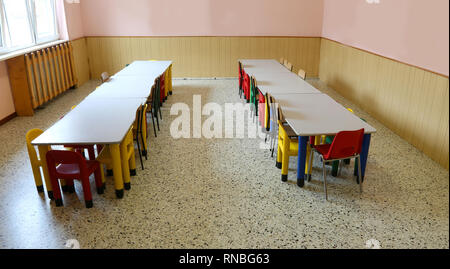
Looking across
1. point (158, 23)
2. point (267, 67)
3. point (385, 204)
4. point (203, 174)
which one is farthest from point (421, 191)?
point (158, 23)

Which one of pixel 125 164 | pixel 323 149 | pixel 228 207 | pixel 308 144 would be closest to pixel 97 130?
pixel 125 164

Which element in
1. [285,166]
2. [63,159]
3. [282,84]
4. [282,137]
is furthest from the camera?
[282,84]

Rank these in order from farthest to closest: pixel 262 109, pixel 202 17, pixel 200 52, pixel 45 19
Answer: pixel 200 52
pixel 202 17
pixel 45 19
pixel 262 109

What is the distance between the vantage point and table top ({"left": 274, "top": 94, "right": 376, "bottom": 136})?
3609 mm

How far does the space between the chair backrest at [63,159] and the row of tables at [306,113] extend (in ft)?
7.04

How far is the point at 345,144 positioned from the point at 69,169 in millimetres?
2781

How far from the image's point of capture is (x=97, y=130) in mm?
3584

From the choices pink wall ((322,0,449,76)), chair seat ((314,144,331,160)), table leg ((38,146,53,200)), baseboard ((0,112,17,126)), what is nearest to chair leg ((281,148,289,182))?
chair seat ((314,144,331,160))

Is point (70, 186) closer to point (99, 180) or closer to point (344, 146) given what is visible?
point (99, 180)

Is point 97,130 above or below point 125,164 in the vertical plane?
above

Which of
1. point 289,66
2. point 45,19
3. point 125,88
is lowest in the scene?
point 125,88

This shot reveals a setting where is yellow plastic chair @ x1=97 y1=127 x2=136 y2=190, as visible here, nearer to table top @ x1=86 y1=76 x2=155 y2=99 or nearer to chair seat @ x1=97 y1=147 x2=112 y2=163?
chair seat @ x1=97 y1=147 x2=112 y2=163

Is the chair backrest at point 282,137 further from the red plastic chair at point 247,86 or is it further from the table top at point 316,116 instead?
the red plastic chair at point 247,86
